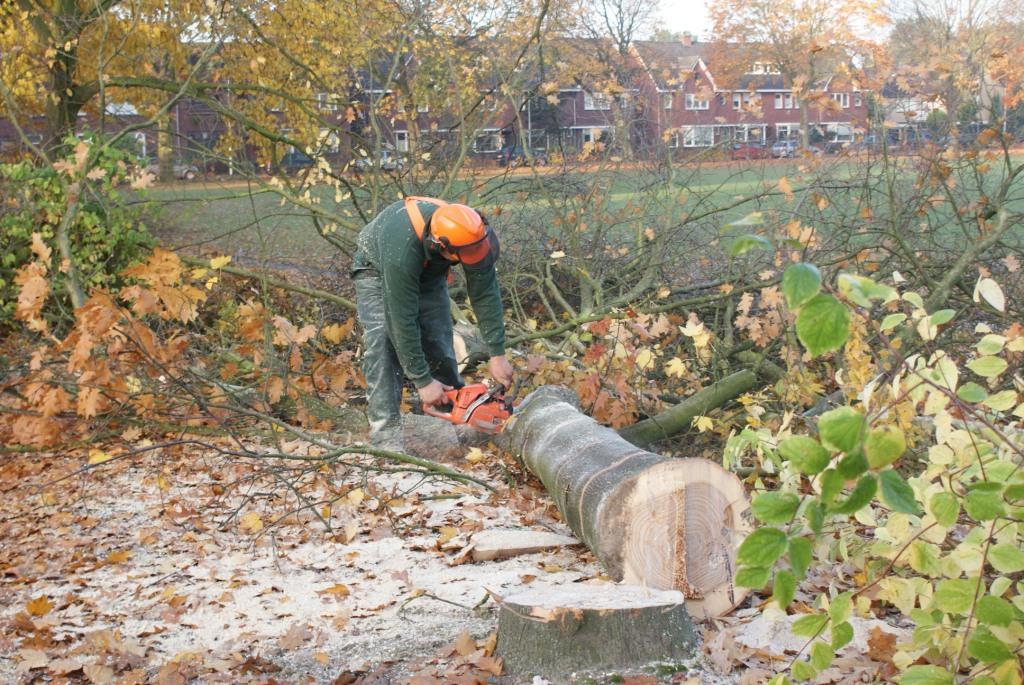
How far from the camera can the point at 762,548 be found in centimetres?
156

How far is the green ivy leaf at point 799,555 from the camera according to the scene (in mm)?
1527

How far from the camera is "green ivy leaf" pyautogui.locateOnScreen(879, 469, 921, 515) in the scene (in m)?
1.49

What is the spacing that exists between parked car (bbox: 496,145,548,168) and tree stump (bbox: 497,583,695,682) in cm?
617

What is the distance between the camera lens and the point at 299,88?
538 inches

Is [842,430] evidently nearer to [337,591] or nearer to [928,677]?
[928,677]

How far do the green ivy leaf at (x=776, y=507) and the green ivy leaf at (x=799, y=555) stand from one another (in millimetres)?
50

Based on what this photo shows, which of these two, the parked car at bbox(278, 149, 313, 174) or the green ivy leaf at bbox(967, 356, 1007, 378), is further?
the parked car at bbox(278, 149, 313, 174)

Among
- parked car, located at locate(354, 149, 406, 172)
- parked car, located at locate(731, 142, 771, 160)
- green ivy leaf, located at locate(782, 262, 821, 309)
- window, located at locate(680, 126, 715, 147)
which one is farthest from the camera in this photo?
window, located at locate(680, 126, 715, 147)

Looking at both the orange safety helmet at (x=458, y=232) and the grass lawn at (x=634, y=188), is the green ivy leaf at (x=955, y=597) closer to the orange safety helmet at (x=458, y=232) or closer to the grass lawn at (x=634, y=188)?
the orange safety helmet at (x=458, y=232)

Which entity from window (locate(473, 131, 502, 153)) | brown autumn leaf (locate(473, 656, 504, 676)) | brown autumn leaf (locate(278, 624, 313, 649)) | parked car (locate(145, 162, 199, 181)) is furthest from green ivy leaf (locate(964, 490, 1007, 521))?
parked car (locate(145, 162, 199, 181))

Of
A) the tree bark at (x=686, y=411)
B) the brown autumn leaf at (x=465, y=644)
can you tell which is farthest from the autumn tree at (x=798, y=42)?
the brown autumn leaf at (x=465, y=644)

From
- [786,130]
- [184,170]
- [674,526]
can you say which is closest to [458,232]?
[674,526]

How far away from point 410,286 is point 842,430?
12.8 feet

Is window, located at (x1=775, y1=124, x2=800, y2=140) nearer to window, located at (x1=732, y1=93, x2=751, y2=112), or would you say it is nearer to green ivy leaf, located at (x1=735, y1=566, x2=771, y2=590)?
window, located at (x1=732, y1=93, x2=751, y2=112)
